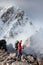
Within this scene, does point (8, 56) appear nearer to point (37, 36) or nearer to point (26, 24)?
point (37, 36)

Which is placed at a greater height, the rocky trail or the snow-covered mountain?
the snow-covered mountain

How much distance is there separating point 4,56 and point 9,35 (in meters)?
48.0

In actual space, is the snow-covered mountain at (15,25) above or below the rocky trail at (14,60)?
above

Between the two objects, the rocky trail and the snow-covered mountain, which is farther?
the snow-covered mountain

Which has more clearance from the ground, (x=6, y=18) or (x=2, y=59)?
(x=6, y=18)

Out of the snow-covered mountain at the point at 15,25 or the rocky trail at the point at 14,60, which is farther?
the snow-covered mountain at the point at 15,25

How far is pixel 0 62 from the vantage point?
24.1 m

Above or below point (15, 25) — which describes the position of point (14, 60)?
below

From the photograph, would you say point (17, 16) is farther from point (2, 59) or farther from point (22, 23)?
point (2, 59)

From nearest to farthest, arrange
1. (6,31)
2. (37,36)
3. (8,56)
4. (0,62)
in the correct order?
(0,62)
(8,56)
(37,36)
(6,31)

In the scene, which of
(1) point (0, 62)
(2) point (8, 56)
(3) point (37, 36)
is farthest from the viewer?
(3) point (37, 36)

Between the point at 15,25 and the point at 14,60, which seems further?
the point at 15,25

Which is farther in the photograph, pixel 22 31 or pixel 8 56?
pixel 22 31

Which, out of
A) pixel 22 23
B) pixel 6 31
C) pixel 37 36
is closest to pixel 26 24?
pixel 22 23
